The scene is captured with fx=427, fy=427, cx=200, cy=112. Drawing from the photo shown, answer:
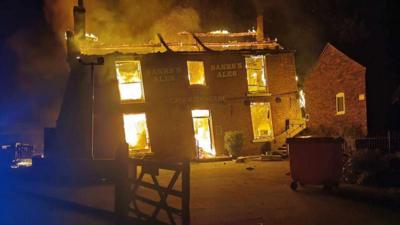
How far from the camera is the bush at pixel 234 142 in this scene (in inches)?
910

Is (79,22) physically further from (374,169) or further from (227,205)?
(374,169)

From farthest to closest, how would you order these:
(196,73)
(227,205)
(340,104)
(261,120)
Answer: (261,120), (196,73), (340,104), (227,205)

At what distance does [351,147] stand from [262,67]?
27.5 feet

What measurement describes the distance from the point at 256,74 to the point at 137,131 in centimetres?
792

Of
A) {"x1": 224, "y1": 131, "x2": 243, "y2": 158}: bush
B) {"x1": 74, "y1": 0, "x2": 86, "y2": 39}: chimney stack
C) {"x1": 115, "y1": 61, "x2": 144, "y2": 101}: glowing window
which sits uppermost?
{"x1": 74, "y1": 0, "x2": 86, "y2": 39}: chimney stack

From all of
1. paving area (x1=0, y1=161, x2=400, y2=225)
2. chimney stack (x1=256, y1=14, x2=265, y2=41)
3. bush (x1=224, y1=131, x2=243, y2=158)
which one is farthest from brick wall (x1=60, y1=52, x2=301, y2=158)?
paving area (x1=0, y1=161, x2=400, y2=225)

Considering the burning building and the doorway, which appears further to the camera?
the doorway

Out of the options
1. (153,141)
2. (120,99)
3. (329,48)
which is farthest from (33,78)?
(329,48)

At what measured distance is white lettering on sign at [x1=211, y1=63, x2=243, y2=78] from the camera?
24609 millimetres

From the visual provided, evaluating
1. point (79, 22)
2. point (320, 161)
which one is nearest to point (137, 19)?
point (79, 22)

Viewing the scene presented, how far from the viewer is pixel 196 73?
24828 mm

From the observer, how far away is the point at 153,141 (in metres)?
23.2

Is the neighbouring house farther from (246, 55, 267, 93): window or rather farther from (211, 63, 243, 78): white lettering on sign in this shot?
(211, 63, 243, 78): white lettering on sign

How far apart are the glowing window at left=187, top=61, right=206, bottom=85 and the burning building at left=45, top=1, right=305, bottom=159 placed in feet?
0.19
